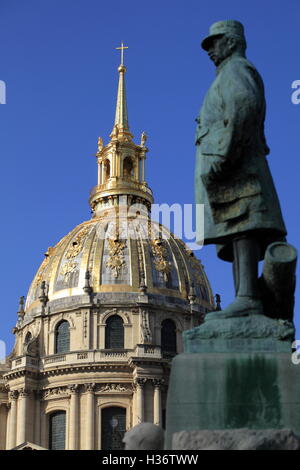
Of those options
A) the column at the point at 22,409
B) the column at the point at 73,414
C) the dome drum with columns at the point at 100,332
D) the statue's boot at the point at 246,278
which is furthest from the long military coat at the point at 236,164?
the column at the point at 22,409

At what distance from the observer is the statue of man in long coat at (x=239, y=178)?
9.45m

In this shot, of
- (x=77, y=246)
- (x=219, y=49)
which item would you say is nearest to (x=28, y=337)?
(x=77, y=246)

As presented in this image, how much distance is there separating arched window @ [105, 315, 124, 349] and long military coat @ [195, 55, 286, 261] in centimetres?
6164

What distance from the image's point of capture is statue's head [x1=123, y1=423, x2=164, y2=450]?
8.93 m

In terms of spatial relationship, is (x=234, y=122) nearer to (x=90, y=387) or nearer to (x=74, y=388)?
(x=90, y=387)

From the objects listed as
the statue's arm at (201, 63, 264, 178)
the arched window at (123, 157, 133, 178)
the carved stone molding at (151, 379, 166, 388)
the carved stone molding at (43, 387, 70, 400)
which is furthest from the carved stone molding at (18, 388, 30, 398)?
the statue's arm at (201, 63, 264, 178)

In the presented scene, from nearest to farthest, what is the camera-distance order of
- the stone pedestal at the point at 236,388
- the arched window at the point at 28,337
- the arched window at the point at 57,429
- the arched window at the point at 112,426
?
the stone pedestal at the point at 236,388
the arched window at the point at 112,426
the arched window at the point at 57,429
the arched window at the point at 28,337

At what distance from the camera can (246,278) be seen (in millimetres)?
9648

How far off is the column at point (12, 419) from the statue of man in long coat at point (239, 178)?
206 feet

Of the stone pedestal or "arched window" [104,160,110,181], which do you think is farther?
"arched window" [104,160,110,181]

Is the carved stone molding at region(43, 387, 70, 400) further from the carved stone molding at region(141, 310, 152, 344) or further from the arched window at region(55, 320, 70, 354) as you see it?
the carved stone molding at region(141, 310, 152, 344)

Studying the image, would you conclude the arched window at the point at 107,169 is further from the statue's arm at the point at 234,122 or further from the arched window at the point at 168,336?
the statue's arm at the point at 234,122
